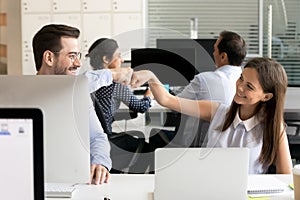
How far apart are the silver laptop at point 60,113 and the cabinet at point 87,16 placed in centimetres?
303

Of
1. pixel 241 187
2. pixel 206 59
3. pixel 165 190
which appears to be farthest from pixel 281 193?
pixel 206 59

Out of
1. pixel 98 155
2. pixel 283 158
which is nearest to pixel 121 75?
pixel 98 155

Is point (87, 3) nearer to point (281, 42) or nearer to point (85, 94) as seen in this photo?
point (281, 42)

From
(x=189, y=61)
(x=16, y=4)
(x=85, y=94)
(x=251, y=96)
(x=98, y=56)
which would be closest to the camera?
(x=85, y=94)

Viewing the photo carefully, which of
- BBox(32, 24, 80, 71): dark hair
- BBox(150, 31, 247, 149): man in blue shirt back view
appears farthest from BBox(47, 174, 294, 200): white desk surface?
BBox(150, 31, 247, 149): man in blue shirt back view

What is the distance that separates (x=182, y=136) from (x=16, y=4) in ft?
9.67

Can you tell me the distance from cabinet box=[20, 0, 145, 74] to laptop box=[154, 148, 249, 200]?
3081mm

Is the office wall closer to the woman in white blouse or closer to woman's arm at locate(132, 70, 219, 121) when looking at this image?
woman's arm at locate(132, 70, 219, 121)

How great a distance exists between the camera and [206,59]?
4.34m

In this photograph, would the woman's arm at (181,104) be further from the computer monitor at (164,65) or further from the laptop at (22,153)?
the laptop at (22,153)

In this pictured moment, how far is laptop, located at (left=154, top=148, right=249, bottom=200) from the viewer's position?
143 cm

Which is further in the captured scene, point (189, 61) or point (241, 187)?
point (189, 61)

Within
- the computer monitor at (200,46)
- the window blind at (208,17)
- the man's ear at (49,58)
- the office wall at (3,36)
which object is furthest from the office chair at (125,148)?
the office wall at (3,36)

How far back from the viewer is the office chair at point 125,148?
6.70 ft
